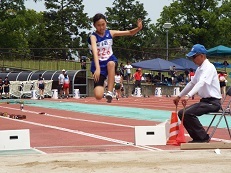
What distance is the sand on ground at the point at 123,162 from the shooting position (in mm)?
7930

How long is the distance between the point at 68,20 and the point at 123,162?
3257 inches

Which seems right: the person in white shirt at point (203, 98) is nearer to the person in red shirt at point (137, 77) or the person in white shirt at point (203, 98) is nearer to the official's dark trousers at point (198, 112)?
the official's dark trousers at point (198, 112)

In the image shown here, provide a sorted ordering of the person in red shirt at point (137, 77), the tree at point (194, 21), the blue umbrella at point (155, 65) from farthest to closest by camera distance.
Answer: the tree at point (194, 21) → the blue umbrella at point (155, 65) → the person in red shirt at point (137, 77)

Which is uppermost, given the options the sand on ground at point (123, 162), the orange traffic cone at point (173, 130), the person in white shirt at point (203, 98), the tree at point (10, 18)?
the tree at point (10, 18)

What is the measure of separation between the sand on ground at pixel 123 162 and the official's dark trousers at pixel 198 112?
1187mm

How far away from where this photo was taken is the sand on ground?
793 cm

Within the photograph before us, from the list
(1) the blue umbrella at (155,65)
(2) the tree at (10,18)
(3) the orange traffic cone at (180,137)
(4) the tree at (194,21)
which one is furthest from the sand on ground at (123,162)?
(4) the tree at (194,21)

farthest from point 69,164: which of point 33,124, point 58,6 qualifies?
point 58,6

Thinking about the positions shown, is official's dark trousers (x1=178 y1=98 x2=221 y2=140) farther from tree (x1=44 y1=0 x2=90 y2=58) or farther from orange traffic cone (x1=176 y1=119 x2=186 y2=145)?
tree (x1=44 y1=0 x2=90 y2=58)

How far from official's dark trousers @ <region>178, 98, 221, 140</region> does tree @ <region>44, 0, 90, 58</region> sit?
7665cm

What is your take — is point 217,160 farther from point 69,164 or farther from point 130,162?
point 69,164

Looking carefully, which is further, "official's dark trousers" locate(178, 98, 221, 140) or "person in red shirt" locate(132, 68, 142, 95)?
"person in red shirt" locate(132, 68, 142, 95)

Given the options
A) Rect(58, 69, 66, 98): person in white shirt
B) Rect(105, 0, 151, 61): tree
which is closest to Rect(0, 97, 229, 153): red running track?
Rect(58, 69, 66, 98): person in white shirt

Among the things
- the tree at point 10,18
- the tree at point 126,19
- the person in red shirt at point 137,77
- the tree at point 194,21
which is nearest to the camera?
the person in red shirt at point 137,77
